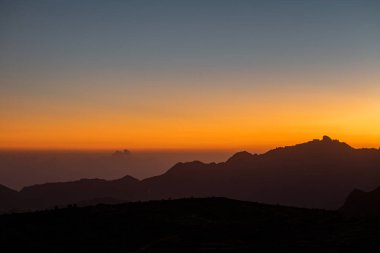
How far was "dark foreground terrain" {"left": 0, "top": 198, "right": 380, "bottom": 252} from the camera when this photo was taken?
2433 cm

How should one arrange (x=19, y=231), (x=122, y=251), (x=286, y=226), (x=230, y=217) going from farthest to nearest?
(x=230, y=217)
(x=286, y=226)
(x=19, y=231)
(x=122, y=251)

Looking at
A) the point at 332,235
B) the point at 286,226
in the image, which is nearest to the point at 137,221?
the point at 286,226

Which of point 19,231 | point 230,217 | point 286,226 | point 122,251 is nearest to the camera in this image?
point 122,251

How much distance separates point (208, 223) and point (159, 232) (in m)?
5.46

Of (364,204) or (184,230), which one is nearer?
(184,230)

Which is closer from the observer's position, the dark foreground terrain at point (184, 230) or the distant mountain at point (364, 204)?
the dark foreground terrain at point (184, 230)

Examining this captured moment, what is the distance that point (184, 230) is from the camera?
→ 29453 millimetres

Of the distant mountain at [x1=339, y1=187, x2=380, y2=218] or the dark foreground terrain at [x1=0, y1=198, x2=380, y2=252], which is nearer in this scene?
the dark foreground terrain at [x1=0, y1=198, x2=380, y2=252]

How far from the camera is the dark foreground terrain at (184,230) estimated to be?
24328 mm

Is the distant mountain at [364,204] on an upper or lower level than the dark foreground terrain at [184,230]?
lower

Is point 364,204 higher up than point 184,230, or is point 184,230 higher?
point 184,230

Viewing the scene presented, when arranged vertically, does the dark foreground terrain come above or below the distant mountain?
above

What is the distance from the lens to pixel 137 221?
31953 mm

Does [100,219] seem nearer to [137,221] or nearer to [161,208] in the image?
[137,221]
